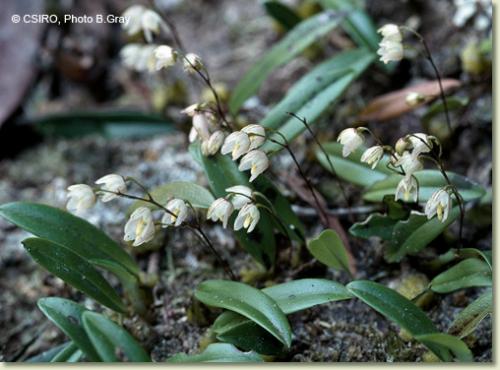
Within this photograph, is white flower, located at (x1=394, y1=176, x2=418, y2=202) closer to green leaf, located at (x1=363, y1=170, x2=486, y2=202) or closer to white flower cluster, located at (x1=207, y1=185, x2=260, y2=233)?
green leaf, located at (x1=363, y1=170, x2=486, y2=202)

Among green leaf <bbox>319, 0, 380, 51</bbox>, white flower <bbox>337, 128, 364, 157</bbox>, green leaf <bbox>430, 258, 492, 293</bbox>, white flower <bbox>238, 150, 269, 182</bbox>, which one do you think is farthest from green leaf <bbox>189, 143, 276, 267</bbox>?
green leaf <bbox>319, 0, 380, 51</bbox>

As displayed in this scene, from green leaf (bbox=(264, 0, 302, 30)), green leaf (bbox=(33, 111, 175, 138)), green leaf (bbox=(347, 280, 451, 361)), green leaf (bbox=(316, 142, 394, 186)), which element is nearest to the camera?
green leaf (bbox=(347, 280, 451, 361))

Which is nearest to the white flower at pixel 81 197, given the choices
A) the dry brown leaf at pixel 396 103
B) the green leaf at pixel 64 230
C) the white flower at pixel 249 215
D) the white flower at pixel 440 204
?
the green leaf at pixel 64 230

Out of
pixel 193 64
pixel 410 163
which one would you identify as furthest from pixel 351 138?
pixel 193 64

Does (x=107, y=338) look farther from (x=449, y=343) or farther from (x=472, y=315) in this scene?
(x=472, y=315)

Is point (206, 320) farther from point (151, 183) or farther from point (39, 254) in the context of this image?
point (151, 183)

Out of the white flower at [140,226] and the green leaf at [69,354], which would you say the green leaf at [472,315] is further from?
the green leaf at [69,354]
